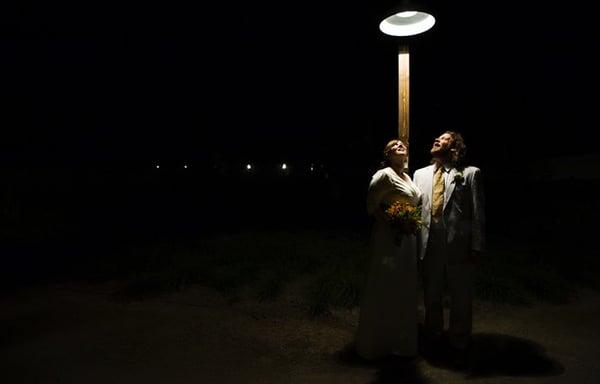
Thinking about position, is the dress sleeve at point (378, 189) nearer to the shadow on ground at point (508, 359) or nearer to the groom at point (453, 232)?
the groom at point (453, 232)

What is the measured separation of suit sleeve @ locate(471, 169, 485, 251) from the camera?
16.2 ft

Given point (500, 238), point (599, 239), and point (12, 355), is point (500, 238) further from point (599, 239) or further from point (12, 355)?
point (12, 355)

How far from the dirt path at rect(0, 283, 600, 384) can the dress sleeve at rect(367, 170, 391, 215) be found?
5.27 ft

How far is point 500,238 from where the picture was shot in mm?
13070

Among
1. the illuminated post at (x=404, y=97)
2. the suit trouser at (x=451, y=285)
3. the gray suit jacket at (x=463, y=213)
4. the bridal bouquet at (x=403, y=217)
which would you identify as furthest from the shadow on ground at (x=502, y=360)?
the illuminated post at (x=404, y=97)

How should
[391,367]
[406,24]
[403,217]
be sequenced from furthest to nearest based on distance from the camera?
[406,24] → [391,367] → [403,217]

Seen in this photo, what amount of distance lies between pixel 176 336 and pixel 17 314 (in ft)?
8.22

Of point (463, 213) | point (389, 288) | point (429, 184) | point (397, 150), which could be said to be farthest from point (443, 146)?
point (389, 288)

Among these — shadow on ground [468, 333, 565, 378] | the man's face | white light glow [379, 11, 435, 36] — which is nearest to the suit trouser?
shadow on ground [468, 333, 565, 378]

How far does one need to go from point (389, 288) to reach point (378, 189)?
3.28ft

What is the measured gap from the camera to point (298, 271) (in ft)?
28.6

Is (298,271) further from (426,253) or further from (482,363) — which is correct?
(482,363)

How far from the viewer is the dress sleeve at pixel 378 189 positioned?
466cm

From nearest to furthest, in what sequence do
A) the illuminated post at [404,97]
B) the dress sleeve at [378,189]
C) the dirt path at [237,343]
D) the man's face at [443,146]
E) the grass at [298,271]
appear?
the dirt path at [237,343] → the dress sleeve at [378,189] → the man's face at [443,146] → the illuminated post at [404,97] → the grass at [298,271]
